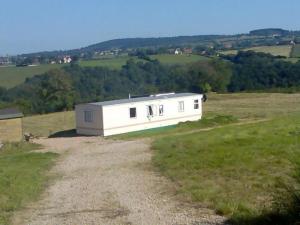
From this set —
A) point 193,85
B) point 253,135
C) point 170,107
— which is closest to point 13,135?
point 170,107

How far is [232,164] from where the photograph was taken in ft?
48.8

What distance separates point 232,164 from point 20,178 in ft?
17.1

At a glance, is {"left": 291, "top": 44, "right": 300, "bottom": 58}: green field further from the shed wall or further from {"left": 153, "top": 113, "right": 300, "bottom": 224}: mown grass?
{"left": 153, "top": 113, "right": 300, "bottom": 224}: mown grass

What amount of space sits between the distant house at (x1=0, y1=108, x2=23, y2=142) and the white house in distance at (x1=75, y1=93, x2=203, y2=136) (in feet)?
10.3

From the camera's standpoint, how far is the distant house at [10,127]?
24.9m

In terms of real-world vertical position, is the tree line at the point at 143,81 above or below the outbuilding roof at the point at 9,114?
below

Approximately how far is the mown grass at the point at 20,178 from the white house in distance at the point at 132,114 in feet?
16.0

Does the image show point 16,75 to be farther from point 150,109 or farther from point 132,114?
point 132,114

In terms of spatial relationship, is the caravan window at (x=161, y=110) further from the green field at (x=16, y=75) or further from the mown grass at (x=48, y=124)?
the green field at (x=16, y=75)

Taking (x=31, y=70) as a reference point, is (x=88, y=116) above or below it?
above

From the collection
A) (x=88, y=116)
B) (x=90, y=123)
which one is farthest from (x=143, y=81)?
(x=90, y=123)

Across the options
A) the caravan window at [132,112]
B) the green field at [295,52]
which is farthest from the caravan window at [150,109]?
the green field at [295,52]

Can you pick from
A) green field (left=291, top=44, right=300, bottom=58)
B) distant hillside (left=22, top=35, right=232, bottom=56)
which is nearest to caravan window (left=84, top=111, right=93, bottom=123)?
green field (left=291, top=44, right=300, bottom=58)

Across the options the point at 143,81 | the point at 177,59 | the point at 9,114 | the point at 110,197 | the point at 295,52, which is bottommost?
the point at 143,81
